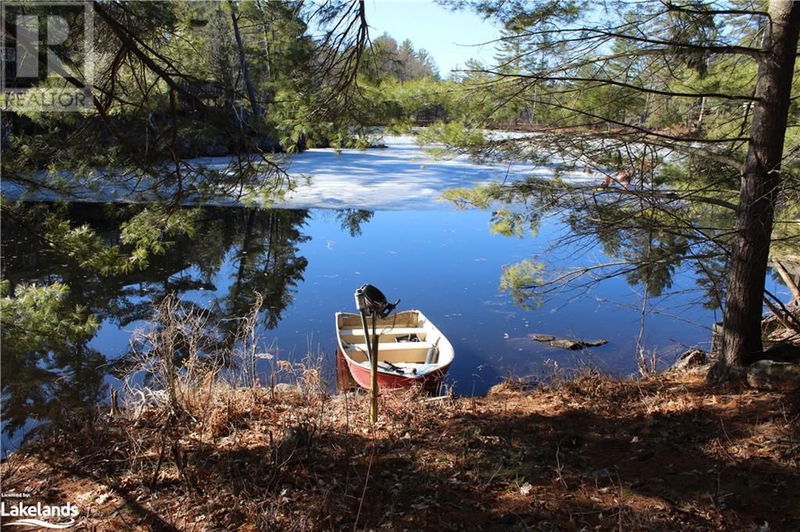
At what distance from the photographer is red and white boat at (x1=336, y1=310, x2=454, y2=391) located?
24.2ft

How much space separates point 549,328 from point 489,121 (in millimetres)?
5152

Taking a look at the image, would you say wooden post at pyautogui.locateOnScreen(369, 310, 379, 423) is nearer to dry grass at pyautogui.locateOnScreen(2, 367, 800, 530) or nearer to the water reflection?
dry grass at pyautogui.locateOnScreen(2, 367, 800, 530)

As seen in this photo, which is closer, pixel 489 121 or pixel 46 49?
pixel 46 49

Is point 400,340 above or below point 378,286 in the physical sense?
below

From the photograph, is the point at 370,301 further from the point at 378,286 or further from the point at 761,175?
the point at 378,286

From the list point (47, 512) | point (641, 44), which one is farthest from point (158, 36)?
point (641, 44)

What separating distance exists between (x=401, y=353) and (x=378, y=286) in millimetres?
3511

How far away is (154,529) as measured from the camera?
2.85m

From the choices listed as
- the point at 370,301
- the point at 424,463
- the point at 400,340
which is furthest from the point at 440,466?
the point at 400,340

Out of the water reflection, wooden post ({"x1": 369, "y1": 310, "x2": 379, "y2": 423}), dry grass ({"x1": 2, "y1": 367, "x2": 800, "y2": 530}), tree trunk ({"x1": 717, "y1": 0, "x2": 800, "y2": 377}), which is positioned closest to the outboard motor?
wooden post ({"x1": 369, "y1": 310, "x2": 379, "y2": 423})

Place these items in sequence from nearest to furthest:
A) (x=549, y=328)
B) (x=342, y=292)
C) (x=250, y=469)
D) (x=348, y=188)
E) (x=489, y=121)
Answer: (x=250, y=469)
(x=489, y=121)
(x=549, y=328)
(x=342, y=292)
(x=348, y=188)

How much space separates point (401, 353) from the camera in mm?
8500

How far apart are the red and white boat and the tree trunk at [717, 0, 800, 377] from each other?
142 inches

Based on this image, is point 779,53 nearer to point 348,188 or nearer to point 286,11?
point 286,11
